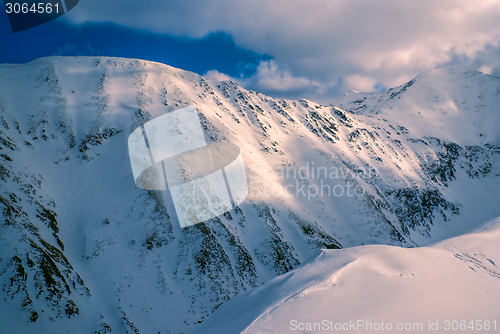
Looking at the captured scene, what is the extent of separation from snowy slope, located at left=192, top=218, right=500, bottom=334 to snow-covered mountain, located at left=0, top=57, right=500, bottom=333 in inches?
365

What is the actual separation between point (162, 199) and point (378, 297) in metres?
31.1

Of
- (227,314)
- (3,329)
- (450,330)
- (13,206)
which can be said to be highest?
(13,206)

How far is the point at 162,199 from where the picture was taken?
36.8 m

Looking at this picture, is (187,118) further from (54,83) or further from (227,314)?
(227,314)

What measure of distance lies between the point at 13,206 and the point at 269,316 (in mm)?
29593

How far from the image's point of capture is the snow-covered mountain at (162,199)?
2581cm

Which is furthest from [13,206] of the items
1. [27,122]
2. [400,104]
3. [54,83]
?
[400,104]

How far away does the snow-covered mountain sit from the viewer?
84.7 feet

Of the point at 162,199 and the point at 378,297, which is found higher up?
the point at 162,199

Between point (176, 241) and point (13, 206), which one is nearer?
point (13, 206)

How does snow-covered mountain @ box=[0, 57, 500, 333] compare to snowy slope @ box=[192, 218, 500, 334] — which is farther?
snow-covered mountain @ box=[0, 57, 500, 333]

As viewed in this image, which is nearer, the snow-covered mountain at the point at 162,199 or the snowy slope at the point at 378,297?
the snowy slope at the point at 378,297

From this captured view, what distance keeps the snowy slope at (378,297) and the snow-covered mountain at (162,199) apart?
927 centimetres

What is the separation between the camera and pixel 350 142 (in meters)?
75.2
